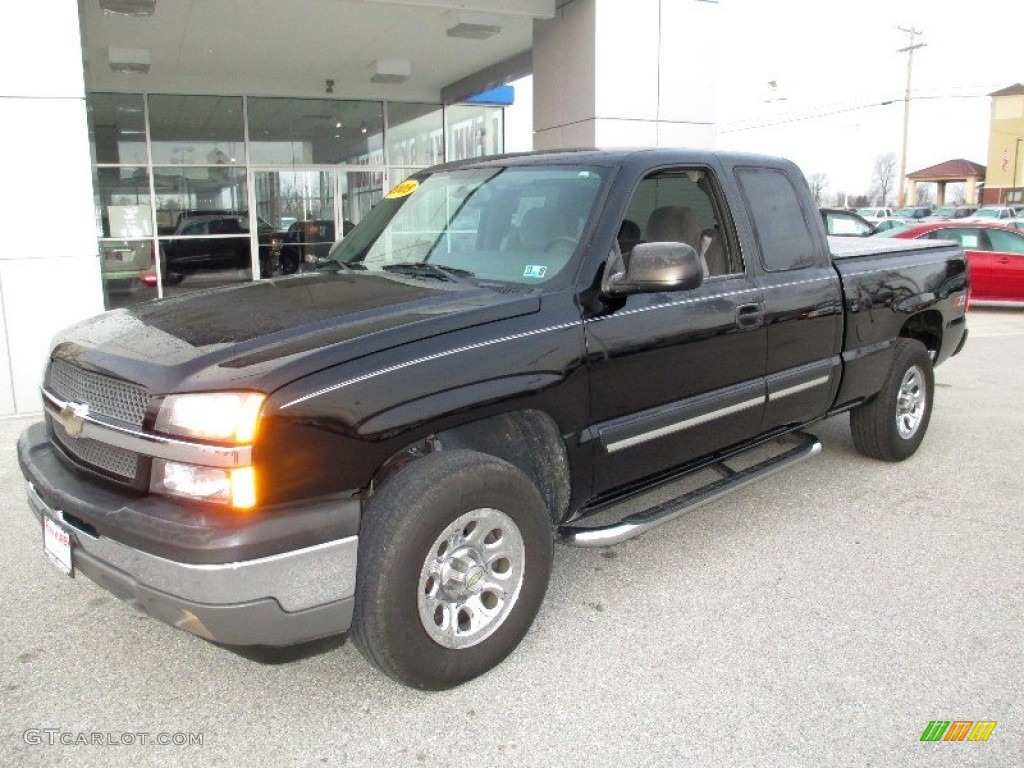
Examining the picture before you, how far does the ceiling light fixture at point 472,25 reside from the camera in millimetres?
9867

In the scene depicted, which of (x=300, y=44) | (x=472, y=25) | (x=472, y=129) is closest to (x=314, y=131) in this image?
(x=472, y=129)

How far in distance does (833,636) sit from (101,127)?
14.4 meters

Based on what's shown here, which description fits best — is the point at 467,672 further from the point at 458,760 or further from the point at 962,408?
the point at 962,408

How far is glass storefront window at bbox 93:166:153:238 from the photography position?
14.2m

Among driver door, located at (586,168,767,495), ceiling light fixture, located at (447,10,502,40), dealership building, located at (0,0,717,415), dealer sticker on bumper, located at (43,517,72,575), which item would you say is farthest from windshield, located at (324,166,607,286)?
ceiling light fixture, located at (447,10,502,40)

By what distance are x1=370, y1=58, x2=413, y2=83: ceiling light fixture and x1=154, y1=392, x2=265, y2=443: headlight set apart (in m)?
11.2

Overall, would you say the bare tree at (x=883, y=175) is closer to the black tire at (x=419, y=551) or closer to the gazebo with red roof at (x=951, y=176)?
the gazebo with red roof at (x=951, y=176)

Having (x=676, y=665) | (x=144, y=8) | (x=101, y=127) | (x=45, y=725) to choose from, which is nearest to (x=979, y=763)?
(x=676, y=665)

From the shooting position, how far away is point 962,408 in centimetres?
741

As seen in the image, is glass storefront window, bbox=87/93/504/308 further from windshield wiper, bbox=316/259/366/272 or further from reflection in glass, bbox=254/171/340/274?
windshield wiper, bbox=316/259/366/272

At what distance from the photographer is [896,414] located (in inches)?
217

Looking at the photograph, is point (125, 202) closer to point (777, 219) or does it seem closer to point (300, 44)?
point (300, 44)

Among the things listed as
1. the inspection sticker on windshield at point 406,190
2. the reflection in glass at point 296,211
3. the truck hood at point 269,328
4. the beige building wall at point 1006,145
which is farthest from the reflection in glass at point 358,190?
the beige building wall at point 1006,145

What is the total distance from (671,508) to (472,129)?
43.2ft
